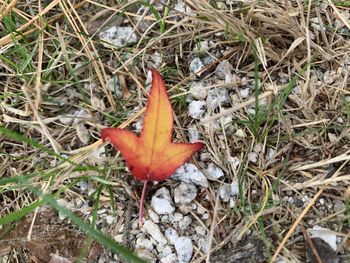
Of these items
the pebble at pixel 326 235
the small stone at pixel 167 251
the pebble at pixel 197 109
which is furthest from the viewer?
the pebble at pixel 197 109

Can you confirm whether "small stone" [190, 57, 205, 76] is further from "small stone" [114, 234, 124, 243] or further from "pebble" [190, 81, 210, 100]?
"small stone" [114, 234, 124, 243]

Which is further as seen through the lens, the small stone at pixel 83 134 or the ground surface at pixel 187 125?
the small stone at pixel 83 134

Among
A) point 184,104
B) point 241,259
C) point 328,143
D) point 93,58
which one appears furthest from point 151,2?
point 241,259

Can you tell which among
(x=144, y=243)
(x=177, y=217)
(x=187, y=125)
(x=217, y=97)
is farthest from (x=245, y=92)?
(x=144, y=243)

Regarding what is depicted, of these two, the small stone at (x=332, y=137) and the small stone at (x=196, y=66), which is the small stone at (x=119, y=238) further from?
the small stone at (x=332, y=137)

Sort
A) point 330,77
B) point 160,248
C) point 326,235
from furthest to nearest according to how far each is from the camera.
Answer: point 330,77, point 160,248, point 326,235

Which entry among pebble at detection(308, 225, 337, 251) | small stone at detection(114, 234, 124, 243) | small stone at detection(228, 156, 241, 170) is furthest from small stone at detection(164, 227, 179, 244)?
pebble at detection(308, 225, 337, 251)

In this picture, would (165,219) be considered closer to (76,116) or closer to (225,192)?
(225,192)

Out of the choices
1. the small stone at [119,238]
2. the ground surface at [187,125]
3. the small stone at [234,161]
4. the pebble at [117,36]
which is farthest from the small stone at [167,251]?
the pebble at [117,36]
